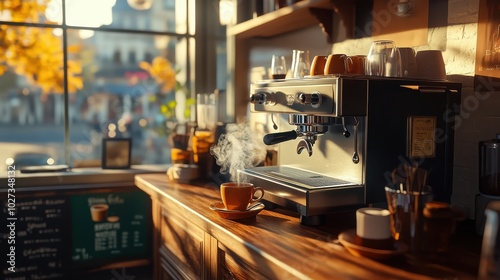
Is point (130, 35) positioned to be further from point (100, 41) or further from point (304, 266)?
point (304, 266)

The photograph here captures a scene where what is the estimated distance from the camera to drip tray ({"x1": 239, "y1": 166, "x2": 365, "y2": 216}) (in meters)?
1.37

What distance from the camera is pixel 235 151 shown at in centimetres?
202

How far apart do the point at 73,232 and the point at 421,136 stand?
6.99 ft

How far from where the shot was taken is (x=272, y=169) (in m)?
1.77

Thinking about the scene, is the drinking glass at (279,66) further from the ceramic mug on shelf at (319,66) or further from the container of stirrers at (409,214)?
the container of stirrers at (409,214)

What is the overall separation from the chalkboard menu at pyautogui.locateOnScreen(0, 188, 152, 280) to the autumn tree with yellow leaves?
28.7 inches

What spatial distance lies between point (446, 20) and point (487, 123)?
0.38 m

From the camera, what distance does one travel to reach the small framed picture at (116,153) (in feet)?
9.75

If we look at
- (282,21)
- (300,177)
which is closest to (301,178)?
(300,177)

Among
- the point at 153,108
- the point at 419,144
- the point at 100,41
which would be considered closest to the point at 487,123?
the point at 419,144

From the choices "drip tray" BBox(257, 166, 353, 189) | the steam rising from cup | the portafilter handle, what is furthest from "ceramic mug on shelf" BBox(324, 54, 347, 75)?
the steam rising from cup

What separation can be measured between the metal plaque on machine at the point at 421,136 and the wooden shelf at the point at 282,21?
671 mm

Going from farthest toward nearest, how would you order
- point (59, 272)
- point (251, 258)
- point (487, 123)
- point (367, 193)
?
point (59, 272) < point (487, 123) < point (367, 193) < point (251, 258)

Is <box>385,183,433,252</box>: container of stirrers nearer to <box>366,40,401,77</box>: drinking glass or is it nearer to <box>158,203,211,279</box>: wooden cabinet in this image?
<box>366,40,401,77</box>: drinking glass
